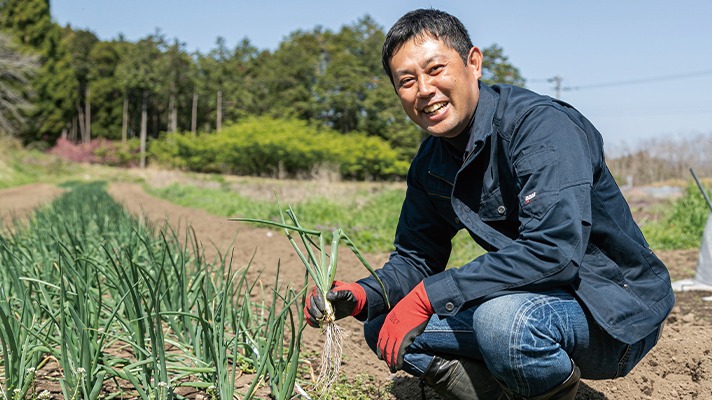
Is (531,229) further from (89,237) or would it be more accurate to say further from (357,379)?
(89,237)

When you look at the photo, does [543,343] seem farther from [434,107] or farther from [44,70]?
[44,70]

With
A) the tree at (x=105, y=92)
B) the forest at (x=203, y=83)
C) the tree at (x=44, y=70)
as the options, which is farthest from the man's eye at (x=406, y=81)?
the tree at (x=105, y=92)

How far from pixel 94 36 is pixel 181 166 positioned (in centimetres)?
2047

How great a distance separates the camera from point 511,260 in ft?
4.07

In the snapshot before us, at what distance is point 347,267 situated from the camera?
417 centimetres

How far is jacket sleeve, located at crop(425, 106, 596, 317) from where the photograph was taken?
47.4 inches

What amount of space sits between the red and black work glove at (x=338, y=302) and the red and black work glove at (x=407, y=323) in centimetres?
17

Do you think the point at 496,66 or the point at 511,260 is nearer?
the point at 511,260

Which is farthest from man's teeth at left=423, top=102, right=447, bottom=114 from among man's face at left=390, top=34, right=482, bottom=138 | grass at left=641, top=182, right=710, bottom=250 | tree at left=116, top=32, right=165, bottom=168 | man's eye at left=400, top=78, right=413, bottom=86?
tree at left=116, top=32, right=165, bottom=168

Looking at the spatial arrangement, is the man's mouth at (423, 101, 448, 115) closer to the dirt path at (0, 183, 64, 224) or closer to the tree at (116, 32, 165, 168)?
the dirt path at (0, 183, 64, 224)

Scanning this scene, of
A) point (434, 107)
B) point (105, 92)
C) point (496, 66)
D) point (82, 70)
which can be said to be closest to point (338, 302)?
point (434, 107)

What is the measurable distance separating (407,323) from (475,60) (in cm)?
90

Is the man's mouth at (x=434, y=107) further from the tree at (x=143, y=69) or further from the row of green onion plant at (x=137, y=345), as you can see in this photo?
the tree at (x=143, y=69)

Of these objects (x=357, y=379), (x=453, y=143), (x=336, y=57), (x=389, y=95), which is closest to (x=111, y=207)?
(x=357, y=379)
